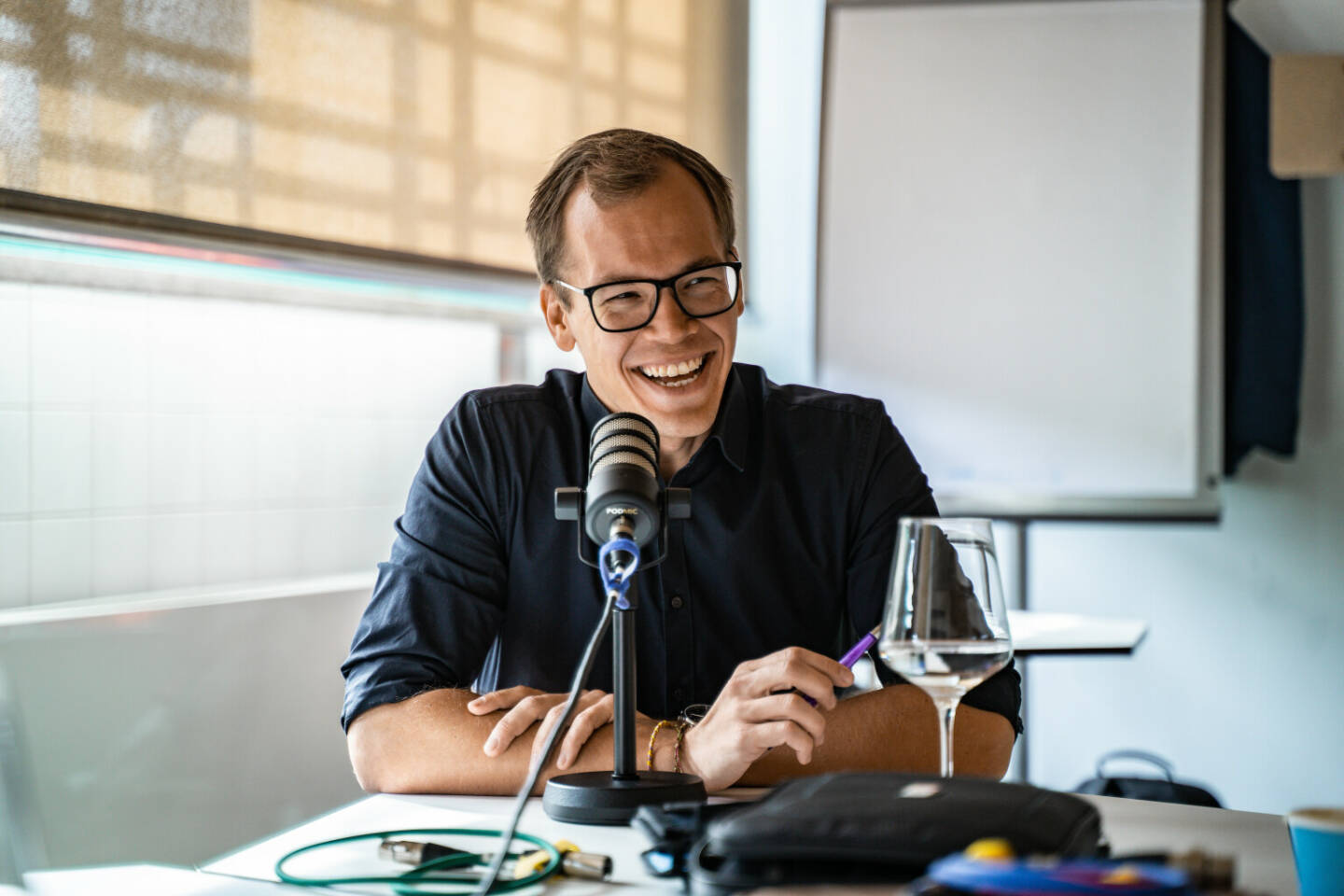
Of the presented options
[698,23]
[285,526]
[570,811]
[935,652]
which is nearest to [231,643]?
[285,526]

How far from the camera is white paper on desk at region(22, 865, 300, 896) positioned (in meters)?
0.99

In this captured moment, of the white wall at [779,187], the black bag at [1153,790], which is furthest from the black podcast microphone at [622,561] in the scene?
the white wall at [779,187]

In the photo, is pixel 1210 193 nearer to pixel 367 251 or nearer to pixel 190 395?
pixel 367 251

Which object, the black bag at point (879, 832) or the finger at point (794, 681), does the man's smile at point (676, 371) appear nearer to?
the finger at point (794, 681)

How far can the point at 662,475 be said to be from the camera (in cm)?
174

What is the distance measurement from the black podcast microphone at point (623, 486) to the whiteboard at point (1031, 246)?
96.1 inches

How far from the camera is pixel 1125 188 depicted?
11.1 feet

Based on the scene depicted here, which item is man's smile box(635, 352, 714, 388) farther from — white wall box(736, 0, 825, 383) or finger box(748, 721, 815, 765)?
white wall box(736, 0, 825, 383)

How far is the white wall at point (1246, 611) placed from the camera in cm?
348

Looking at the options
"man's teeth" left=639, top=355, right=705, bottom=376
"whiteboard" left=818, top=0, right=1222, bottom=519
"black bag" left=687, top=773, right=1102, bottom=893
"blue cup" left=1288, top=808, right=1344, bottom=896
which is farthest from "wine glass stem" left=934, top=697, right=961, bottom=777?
"whiteboard" left=818, top=0, right=1222, bottom=519

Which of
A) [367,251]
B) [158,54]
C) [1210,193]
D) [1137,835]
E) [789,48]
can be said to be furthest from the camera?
[789,48]

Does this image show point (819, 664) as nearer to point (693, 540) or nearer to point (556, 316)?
point (693, 540)

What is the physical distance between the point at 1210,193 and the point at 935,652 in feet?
8.97

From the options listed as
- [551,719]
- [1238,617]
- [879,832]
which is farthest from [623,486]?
[1238,617]
